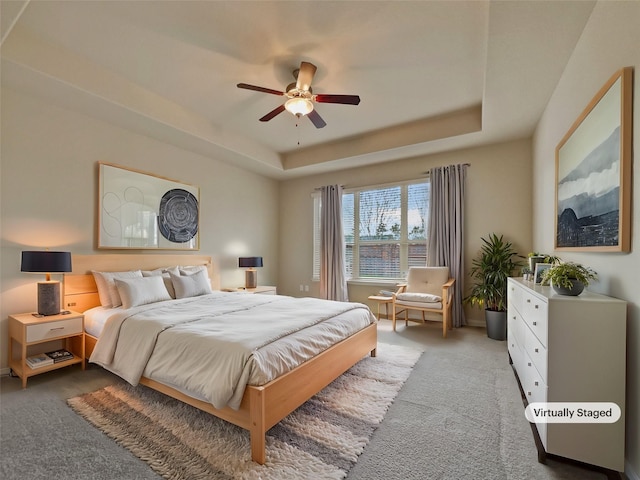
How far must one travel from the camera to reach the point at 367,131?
4547mm

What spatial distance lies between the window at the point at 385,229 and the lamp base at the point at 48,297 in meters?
4.18

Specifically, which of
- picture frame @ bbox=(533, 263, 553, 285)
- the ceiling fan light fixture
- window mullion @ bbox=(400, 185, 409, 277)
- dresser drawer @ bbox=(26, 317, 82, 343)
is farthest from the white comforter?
window mullion @ bbox=(400, 185, 409, 277)

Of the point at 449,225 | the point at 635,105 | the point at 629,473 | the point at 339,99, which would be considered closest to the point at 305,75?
the point at 339,99

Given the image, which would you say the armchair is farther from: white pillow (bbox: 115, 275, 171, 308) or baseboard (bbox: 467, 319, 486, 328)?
white pillow (bbox: 115, 275, 171, 308)

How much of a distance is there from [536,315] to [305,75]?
273 cm

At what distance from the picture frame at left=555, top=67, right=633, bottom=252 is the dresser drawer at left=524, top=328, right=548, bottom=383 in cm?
67

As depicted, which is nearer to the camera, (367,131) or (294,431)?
(294,431)

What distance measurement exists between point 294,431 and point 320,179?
4.70 metres

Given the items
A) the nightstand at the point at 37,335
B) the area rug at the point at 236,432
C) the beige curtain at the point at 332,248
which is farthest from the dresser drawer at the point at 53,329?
the beige curtain at the point at 332,248

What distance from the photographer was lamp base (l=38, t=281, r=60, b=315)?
9.14 feet

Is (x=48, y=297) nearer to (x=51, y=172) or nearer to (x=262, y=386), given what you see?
(x=51, y=172)

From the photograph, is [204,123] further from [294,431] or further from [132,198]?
[294,431]

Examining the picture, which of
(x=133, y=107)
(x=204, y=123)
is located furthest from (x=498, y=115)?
(x=133, y=107)

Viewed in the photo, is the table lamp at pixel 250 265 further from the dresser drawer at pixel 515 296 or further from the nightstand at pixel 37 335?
the dresser drawer at pixel 515 296
